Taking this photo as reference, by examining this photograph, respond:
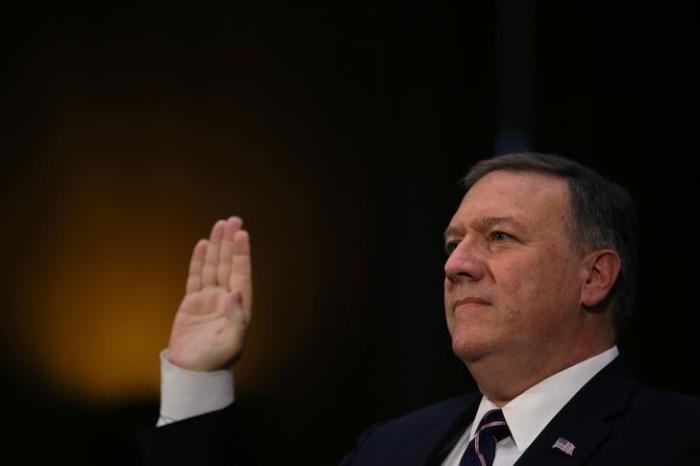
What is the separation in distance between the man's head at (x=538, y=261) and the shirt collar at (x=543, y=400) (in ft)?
0.13

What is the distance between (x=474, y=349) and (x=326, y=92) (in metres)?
1.11

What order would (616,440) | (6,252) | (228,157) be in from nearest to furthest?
(616,440)
(6,252)
(228,157)

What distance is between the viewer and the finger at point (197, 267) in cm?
215

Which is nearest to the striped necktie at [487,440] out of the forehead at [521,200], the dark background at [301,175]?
the forehead at [521,200]

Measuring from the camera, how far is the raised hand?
6.79ft

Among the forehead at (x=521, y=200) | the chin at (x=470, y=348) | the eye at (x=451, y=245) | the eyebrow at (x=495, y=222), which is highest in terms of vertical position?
the forehead at (x=521, y=200)

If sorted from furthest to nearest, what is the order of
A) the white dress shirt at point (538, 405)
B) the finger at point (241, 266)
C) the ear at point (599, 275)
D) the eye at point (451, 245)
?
the finger at point (241, 266) → the eye at point (451, 245) → the ear at point (599, 275) → the white dress shirt at point (538, 405)

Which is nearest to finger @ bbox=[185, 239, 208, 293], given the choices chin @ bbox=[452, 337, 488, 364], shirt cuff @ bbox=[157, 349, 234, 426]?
shirt cuff @ bbox=[157, 349, 234, 426]

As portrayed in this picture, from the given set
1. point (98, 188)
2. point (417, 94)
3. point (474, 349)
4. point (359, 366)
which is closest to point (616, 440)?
point (474, 349)

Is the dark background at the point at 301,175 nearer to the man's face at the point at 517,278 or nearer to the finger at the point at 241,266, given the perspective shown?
the finger at the point at 241,266

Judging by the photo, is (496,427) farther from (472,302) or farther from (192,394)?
(192,394)

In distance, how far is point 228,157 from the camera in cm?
269

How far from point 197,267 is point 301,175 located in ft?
2.04

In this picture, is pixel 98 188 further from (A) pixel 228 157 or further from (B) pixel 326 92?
(B) pixel 326 92
